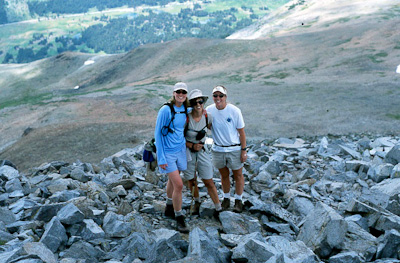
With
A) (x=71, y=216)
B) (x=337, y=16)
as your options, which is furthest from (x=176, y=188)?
(x=337, y=16)

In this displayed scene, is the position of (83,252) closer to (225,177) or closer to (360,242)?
(225,177)

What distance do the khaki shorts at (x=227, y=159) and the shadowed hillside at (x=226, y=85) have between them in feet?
37.0

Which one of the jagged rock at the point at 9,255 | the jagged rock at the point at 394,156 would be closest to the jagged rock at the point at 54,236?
the jagged rock at the point at 9,255

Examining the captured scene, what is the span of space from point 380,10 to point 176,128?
73.0 metres

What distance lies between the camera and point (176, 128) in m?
6.14

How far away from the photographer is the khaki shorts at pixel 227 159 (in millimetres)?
6934

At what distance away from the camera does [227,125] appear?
6719 mm

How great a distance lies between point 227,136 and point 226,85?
3334 cm

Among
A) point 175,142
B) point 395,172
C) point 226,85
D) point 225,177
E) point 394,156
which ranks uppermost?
point 175,142

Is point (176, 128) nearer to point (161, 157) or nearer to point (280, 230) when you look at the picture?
point (161, 157)

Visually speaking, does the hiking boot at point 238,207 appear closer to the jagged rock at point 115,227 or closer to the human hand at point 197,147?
the human hand at point 197,147

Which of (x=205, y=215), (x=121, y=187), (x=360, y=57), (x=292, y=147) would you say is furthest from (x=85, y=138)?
(x=360, y=57)

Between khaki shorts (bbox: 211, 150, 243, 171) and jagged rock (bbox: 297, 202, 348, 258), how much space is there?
5.97 ft

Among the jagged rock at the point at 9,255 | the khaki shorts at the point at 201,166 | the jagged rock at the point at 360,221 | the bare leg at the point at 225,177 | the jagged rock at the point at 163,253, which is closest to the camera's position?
the jagged rock at the point at 9,255
